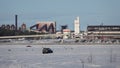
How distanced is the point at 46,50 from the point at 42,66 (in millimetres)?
34320

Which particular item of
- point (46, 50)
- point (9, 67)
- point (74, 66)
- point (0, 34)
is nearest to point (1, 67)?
point (9, 67)

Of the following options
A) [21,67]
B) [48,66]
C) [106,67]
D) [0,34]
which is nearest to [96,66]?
[106,67]

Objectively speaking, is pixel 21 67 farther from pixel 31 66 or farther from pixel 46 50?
pixel 46 50

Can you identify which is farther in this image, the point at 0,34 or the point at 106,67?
the point at 0,34

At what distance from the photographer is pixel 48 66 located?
38688 millimetres

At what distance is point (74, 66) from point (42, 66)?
2.95 meters

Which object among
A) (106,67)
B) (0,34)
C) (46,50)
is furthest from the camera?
(0,34)

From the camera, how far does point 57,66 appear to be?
128ft

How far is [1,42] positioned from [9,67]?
115 m

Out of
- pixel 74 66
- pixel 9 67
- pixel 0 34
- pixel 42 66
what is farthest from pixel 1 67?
pixel 0 34

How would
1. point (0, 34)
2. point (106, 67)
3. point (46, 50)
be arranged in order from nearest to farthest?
point (106, 67), point (46, 50), point (0, 34)

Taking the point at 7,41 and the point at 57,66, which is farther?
the point at 7,41

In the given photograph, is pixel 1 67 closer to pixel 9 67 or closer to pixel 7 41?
pixel 9 67

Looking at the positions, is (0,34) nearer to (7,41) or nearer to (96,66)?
(7,41)
